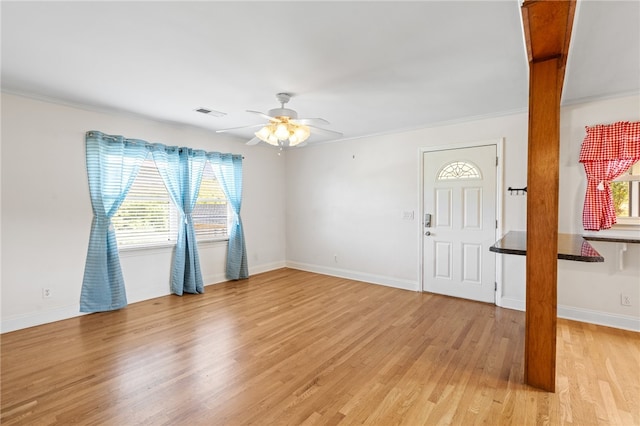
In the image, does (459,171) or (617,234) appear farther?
(459,171)

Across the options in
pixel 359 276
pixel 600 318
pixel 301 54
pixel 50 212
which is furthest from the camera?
pixel 359 276

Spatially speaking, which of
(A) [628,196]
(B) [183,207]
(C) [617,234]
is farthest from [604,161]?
(B) [183,207]

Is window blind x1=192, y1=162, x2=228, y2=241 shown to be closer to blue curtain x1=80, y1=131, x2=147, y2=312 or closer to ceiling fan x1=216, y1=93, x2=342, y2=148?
blue curtain x1=80, y1=131, x2=147, y2=312

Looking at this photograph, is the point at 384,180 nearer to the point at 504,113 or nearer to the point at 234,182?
the point at 504,113

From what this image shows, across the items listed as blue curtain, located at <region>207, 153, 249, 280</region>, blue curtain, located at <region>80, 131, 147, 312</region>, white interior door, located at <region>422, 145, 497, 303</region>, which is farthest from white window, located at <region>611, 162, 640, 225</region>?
blue curtain, located at <region>80, 131, 147, 312</region>

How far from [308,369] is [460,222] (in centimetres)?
290

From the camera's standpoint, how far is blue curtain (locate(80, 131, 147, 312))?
359 centimetres

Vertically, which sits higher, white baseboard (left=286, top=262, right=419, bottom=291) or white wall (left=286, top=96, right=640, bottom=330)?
white wall (left=286, top=96, right=640, bottom=330)

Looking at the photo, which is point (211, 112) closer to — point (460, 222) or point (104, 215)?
point (104, 215)

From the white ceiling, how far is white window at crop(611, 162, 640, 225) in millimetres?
866

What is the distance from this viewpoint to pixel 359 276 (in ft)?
16.9

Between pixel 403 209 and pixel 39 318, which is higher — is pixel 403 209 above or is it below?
above

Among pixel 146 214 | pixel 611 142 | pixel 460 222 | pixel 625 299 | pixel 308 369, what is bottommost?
pixel 308 369

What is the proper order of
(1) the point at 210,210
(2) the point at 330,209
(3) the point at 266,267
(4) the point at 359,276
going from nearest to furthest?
(1) the point at 210,210 < (4) the point at 359,276 < (2) the point at 330,209 < (3) the point at 266,267
